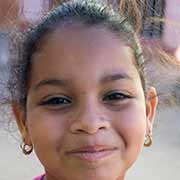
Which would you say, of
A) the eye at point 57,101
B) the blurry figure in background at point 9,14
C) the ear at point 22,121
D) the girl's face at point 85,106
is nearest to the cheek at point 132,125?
the girl's face at point 85,106

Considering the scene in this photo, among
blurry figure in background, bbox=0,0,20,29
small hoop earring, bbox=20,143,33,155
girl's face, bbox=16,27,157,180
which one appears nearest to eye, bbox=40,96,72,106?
girl's face, bbox=16,27,157,180

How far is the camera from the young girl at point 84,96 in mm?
1292

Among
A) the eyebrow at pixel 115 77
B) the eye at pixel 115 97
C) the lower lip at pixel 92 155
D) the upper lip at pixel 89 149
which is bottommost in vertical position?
the lower lip at pixel 92 155

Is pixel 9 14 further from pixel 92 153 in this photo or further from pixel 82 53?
pixel 92 153

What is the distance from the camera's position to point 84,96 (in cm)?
131

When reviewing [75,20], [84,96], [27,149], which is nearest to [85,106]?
[84,96]

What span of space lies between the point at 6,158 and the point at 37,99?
217cm

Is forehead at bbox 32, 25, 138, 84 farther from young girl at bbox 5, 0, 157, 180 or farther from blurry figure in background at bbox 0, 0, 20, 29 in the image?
blurry figure in background at bbox 0, 0, 20, 29

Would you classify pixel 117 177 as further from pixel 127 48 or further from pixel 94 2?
pixel 94 2

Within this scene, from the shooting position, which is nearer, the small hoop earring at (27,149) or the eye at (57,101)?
the eye at (57,101)

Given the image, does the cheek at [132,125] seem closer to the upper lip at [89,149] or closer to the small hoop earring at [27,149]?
the upper lip at [89,149]

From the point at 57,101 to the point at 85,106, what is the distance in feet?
0.27

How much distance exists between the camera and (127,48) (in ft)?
4.75

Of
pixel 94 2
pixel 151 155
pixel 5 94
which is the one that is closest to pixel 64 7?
pixel 94 2
